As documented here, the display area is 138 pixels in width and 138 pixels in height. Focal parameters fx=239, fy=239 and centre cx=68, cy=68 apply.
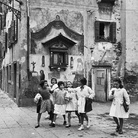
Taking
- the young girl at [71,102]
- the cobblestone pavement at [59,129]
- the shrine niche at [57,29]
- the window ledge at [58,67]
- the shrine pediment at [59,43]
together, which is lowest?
the cobblestone pavement at [59,129]

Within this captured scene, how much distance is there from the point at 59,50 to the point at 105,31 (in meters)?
3.62

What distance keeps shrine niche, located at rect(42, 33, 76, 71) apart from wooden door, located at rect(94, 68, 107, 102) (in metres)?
2.30

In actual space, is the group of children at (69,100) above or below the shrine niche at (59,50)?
below

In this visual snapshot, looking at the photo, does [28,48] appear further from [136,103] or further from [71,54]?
[136,103]

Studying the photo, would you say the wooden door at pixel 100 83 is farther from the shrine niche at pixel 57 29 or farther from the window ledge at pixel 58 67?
the window ledge at pixel 58 67

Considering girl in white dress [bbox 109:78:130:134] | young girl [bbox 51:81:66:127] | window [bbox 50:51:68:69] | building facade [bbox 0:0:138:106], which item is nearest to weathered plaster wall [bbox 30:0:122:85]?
building facade [bbox 0:0:138:106]

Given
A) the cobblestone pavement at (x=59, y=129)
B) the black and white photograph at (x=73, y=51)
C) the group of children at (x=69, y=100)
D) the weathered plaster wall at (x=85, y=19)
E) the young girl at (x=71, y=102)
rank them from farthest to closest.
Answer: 1. the weathered plaster wall at (x=85, y=19)
2. the black and white photograph at (x=73, y=51)
3. the young girl at (x=71, y=102)
4. the group of children at (x=69, y=100)
5. the cobblestone pavement at (x=59, y=129)

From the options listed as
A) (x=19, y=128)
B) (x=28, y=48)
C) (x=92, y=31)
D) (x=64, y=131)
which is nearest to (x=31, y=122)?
(x=19, y=128)

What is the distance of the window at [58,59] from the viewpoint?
42.4 feet

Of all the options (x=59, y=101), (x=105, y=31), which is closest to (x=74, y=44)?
(x=105, y=31)

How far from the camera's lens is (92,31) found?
46.9 ft

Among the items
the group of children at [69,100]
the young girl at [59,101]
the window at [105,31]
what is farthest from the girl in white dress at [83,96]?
the window at [105,31]

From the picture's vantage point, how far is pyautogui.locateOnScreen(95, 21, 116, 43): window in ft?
47.1

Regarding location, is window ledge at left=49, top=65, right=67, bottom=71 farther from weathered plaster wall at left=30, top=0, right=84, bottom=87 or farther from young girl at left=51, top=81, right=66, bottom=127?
young girl at left=51, top=81, right=66, bottom=127
